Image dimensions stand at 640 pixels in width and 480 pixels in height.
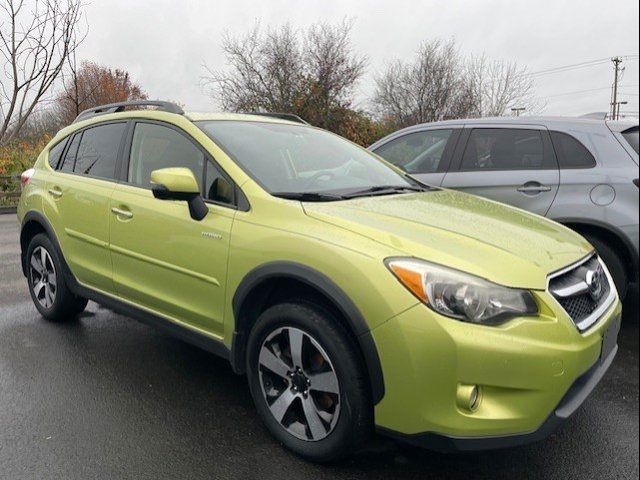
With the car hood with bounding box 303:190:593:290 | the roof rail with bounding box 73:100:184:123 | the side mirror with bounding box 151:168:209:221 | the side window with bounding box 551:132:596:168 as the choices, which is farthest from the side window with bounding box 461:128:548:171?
the side mirror with bounding box 151:168:209:221

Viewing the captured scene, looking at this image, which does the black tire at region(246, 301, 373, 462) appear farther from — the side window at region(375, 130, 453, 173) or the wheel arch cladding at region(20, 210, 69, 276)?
the side window at region(375, 130, 453, 173)

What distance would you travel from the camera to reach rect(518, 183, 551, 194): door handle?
433cm

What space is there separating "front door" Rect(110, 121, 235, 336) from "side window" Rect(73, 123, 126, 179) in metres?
0.21

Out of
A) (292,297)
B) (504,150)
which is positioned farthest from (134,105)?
(504,150)

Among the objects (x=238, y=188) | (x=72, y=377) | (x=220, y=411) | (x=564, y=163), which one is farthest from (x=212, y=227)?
(x=564, y=163)

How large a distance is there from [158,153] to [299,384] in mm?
1833

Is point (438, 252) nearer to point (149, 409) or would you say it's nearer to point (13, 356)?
point (149, 409)

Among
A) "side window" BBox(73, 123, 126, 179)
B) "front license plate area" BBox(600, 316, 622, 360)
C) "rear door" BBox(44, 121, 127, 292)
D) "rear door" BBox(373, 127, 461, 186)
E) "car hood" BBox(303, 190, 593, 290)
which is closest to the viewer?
"car hood" BBox(303, 190, 593, 290)

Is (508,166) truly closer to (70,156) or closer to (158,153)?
(158,153)

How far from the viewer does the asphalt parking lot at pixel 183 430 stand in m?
2.41

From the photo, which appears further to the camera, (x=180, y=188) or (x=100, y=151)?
(x=100, y=151)

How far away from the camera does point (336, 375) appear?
2281 millimetres

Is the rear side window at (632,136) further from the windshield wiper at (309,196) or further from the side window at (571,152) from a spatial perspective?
the windshield wiper at (309,196)

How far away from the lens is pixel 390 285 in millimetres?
2109
